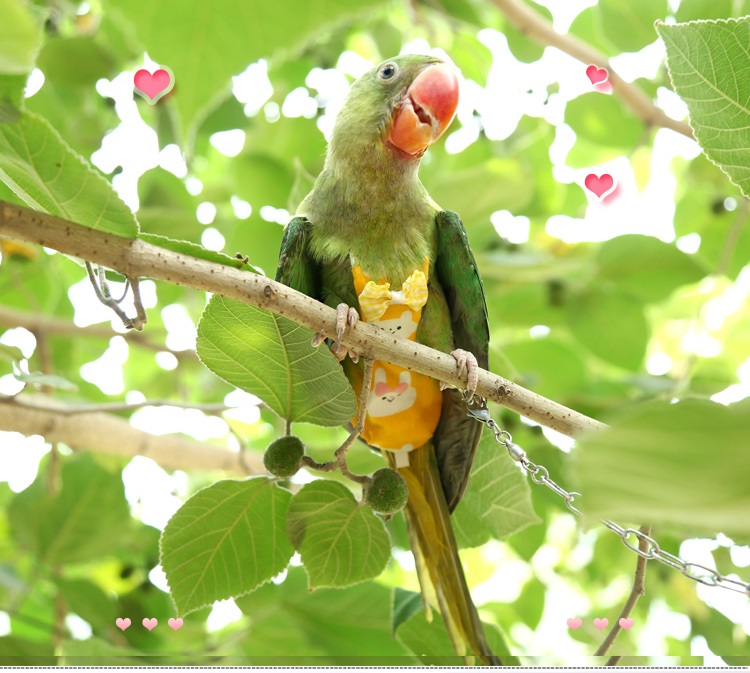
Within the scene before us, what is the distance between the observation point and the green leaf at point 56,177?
0.89m

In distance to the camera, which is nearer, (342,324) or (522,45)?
(342,324)

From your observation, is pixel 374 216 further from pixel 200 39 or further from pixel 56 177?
pixel 56 177

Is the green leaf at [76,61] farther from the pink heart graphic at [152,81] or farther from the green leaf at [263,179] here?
the pink heart graphic at [152,81]

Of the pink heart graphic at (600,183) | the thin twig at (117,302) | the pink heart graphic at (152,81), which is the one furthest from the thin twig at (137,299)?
the pink heart graphic at (600,183)

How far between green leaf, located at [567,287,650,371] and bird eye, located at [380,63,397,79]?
46.0 inches

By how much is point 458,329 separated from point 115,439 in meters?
1.07

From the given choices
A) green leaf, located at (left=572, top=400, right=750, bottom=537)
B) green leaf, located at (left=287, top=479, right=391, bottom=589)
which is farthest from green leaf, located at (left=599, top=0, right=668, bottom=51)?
green leaf, located at (left=572, top=400, right=750, bottom=537)

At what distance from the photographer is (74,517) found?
1850mm

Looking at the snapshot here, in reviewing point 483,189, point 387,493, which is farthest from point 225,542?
point 483,189

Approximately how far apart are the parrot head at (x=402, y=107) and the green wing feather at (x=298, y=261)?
20 centimetres

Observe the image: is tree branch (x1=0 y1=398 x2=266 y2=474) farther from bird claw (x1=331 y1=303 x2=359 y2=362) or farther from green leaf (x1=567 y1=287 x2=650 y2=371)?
green leaf (x1=567 y1=287 x2=650 y2=371)

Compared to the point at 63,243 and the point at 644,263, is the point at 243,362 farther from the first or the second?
the point at 644,263

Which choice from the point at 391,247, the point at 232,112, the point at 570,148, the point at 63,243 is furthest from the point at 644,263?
the point at 63,243

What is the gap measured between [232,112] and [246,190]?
0.75 ft
